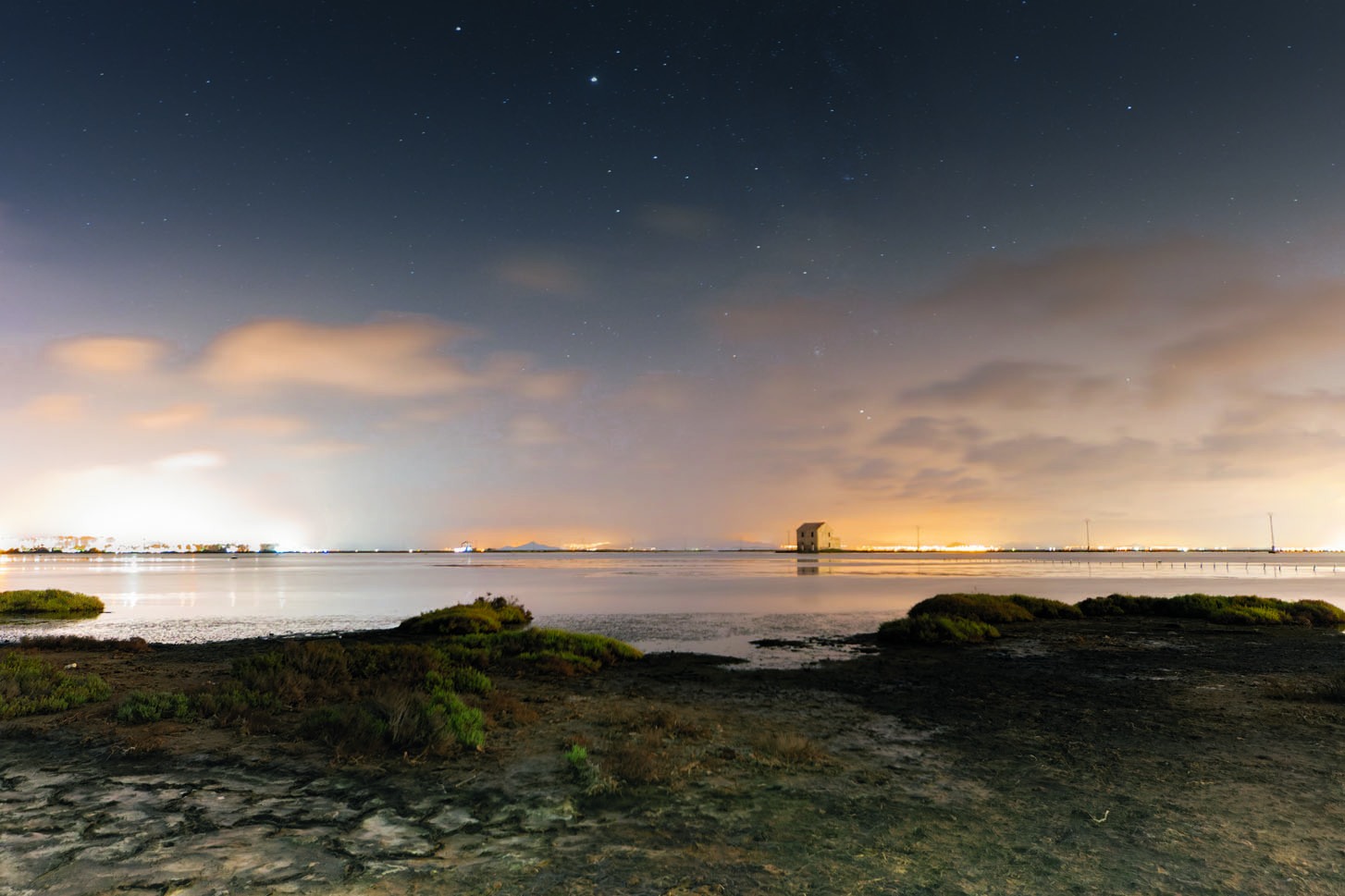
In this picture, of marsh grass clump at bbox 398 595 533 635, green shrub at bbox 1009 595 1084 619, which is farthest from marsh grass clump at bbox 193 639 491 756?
green shrub at bbox 1009 595 1084 619

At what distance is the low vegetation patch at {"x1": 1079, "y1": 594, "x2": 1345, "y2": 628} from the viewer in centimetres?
3256

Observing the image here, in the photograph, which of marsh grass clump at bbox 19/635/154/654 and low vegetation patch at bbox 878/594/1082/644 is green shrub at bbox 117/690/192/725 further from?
low vegetation patch at bbox 878/594/1082/644

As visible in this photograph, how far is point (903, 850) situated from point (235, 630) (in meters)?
33.0

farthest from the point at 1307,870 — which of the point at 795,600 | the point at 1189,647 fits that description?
the point at 795,600

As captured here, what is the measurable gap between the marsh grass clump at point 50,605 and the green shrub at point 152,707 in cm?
3371

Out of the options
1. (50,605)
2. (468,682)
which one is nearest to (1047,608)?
(468,682)

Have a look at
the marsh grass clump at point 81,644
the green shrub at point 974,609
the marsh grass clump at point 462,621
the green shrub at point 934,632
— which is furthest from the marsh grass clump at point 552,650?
the green shrub at point 974,609

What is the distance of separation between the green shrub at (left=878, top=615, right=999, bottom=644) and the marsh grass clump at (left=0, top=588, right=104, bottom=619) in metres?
40.5

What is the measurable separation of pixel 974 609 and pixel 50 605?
48.7m

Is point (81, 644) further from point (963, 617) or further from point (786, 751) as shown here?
point (963, 617)

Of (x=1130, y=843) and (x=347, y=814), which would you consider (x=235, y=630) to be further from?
(x=1130, y=843)

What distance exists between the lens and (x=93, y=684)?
14148 mm

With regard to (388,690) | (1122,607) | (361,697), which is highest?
(388,690)

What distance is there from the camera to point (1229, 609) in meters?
33.8
